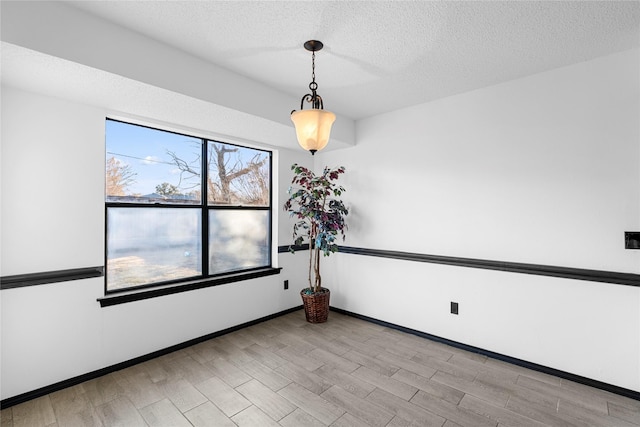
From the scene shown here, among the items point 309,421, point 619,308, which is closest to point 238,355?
point 309,421

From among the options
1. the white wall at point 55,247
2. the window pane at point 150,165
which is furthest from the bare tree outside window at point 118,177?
the white wall at point 55,247

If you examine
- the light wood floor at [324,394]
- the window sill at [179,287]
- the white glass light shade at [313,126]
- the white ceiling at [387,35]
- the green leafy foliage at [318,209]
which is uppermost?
the white ceiling at [387,35]

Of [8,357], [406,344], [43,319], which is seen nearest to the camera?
[8,357]

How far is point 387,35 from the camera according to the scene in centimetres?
202

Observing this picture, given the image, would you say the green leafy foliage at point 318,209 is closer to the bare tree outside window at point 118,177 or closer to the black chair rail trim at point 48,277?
the bare tree outside window at point 118,177

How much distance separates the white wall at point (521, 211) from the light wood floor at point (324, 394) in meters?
0.35

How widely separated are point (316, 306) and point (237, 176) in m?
1.81

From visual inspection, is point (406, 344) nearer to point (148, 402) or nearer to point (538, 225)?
point (538, 225)

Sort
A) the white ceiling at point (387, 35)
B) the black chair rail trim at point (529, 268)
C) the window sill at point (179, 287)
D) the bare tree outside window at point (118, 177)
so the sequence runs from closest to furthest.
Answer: the white ceiling at point (387, 35)
the black chair rail trim at point (529, 268)
the window sill at point (179, 287)
the bare tree outside window at point (118, 177)

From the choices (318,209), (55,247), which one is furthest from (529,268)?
(55,247)

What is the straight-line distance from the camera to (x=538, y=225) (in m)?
2.58

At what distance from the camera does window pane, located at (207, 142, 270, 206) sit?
3398mm

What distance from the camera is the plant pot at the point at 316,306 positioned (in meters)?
3.58

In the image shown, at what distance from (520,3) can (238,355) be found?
11.0ft
